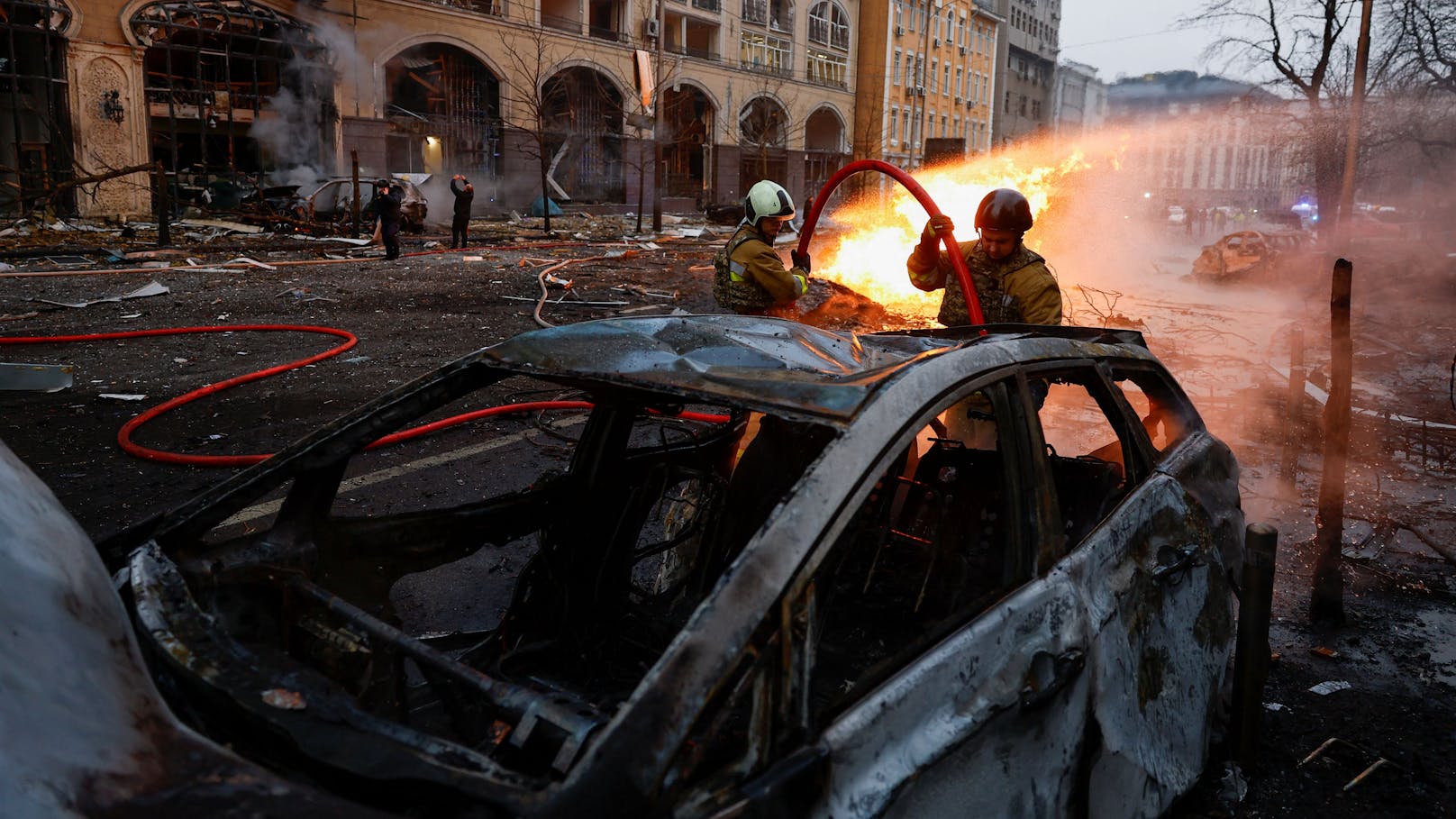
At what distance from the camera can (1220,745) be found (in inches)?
130

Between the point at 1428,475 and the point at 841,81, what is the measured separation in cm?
5140

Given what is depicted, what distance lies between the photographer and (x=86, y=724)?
61.7 inches

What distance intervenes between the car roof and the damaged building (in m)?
18.4

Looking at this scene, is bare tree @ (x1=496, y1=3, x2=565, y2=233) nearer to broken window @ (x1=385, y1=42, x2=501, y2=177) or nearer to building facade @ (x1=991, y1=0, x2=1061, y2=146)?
broken window @ (x1=385, y1=42, x2=501, y2=177)

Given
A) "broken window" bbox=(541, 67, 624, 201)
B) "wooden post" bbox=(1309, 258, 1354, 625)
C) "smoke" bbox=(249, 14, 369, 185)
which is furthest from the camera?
"broken window" bbox=(541, 67, 624, 201)

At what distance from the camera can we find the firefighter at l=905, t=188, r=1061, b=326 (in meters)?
5.19

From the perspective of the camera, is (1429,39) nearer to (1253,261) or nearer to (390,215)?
(1253,261)

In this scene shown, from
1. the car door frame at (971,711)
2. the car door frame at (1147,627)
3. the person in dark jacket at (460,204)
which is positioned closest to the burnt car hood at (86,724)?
the car door frame at (971,711)

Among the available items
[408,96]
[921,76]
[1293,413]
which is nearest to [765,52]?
[921,76]

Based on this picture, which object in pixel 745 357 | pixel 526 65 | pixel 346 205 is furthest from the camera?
pixel 526 65

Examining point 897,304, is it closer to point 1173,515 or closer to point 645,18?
point 1173,515

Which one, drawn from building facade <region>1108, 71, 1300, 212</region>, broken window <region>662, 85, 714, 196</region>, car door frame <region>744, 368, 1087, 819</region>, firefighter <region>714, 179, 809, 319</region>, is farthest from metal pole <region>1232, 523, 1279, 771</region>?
broken window <region>662, 85, 714, 196</region>

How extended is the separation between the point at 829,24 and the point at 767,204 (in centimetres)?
5132

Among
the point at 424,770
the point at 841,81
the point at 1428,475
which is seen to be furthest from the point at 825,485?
the point at 841,81
